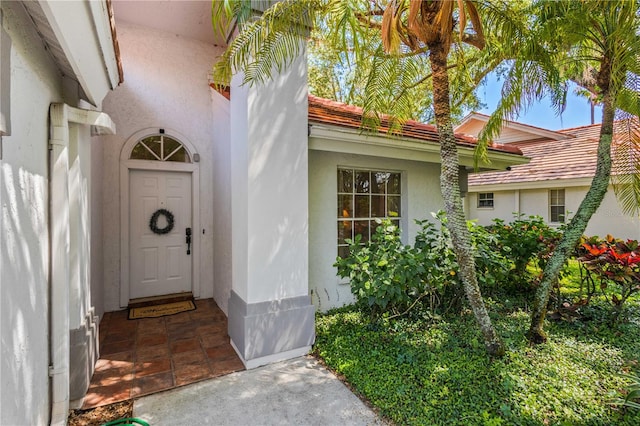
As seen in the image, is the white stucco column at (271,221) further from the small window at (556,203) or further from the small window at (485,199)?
the small window at (485,199)

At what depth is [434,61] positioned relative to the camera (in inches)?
132

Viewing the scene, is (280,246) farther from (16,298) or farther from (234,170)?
(16,298)

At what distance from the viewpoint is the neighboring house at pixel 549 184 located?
33.4ft

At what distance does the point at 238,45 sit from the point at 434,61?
7.70 ft

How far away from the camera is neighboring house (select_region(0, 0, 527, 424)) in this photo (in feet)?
6.67

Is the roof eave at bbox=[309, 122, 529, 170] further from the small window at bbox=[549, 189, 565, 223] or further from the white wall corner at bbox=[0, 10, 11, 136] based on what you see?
the small window at bbox=[549, 189, 565, 223]

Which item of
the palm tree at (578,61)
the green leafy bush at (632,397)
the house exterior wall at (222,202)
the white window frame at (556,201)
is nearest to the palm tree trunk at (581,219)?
the palm tree at (578,61)

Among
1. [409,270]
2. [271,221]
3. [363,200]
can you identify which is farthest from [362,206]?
[271,221]

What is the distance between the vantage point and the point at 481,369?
3.27 metres

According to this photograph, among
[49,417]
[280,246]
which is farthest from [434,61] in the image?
[49,417]

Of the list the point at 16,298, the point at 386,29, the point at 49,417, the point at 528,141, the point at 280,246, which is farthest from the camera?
the point at 528,141

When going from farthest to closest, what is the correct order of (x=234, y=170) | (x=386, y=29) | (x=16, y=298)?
(x=234, y=170) → (x=386, y=29) → (x=16, y=298)

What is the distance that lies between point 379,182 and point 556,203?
9.68m

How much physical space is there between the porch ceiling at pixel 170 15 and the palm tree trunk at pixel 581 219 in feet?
19.3
